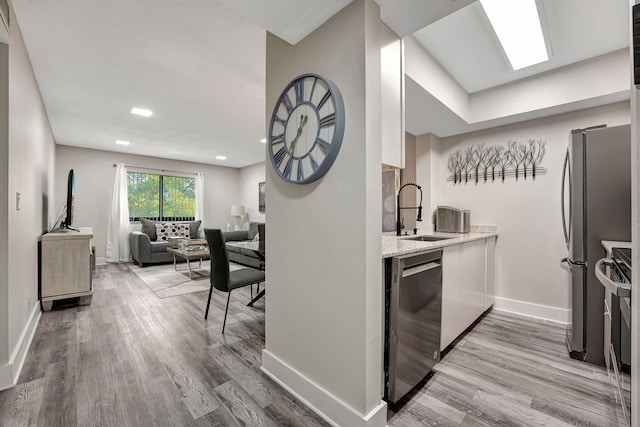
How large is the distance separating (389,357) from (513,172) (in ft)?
8.96

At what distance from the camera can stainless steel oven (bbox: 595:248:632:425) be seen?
100 centimetres

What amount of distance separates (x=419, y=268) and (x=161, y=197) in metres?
6.77

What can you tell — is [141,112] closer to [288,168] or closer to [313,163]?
[288,168]

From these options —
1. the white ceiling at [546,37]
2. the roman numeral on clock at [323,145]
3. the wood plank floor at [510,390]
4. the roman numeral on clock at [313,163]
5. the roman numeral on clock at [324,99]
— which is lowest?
the wood plank floor at [510,390]

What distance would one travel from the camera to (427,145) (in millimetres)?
3467

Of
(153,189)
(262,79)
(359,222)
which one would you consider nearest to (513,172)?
(359,222)

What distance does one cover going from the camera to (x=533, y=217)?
9.70 feet

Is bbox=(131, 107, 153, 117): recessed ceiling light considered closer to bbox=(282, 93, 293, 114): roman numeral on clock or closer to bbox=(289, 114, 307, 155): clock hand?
bbox=(282, 93, 293, 114): roman numeral on clock

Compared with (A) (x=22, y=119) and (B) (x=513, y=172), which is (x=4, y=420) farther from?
(B) (x=513, y=172)

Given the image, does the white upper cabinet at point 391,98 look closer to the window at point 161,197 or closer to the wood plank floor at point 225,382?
the wood plank floor at point 225,382

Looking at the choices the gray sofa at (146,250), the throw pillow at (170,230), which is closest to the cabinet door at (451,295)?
the gray sofa at (146,250)

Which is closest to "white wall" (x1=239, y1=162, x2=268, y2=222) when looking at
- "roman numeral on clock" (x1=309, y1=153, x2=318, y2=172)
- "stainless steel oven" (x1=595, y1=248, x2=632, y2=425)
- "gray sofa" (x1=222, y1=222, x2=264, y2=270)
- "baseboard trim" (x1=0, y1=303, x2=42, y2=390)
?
"gray sofa" (x1=222, y1=222, x2=264, y2=270)

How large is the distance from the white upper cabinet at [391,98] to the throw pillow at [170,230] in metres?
5.74

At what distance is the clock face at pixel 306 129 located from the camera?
1408 mm
